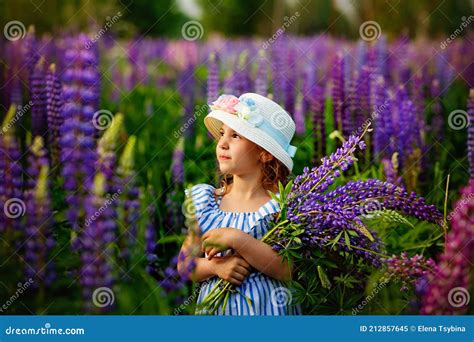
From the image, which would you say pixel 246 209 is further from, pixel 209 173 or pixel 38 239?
pixel 38 239

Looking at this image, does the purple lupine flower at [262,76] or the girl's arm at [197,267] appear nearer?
the girl's arm at [197,267]

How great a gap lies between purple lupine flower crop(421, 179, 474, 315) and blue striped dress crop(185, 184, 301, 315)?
2.07ft

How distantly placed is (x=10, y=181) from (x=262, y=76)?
161cm

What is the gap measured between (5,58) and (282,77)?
1593 mm

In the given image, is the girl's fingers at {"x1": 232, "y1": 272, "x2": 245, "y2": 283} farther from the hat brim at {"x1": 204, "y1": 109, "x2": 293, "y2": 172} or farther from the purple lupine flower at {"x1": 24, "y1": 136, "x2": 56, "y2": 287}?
the purple lupine flower at {"x1": 24, "y1": 136, "x2": 56, "y2": 287}

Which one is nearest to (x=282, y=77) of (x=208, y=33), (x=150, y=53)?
(x=208, y=33)

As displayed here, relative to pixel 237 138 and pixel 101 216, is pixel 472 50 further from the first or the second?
pixel 101 216

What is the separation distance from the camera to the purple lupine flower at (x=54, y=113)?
4.59m

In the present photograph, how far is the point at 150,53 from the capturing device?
6461 millimetres

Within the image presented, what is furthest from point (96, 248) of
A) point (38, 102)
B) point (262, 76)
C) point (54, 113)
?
point (262, 76)

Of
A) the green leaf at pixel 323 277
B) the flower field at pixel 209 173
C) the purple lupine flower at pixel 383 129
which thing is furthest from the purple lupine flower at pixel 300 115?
the green leaf at pixel 323 277

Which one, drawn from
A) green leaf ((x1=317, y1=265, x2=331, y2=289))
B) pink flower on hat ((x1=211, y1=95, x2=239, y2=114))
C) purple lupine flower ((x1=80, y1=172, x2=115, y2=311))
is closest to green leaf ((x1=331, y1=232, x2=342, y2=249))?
green leaf ((x1=317, y1=265, x2=331, y2=289))

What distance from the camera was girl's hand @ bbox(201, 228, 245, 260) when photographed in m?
3.93

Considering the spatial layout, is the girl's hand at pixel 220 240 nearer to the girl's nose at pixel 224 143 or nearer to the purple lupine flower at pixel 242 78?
the girl's nose at pixel 224 143
